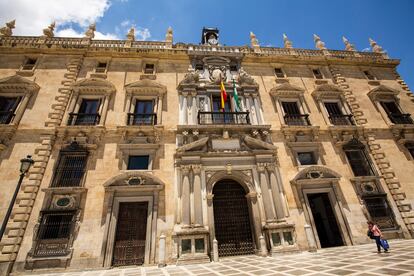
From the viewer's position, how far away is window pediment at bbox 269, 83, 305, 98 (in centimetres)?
1370

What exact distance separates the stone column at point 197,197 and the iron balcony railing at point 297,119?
636 centimetres

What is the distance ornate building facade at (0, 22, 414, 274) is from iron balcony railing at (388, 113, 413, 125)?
0.08 meters

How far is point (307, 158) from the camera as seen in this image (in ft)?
38.9

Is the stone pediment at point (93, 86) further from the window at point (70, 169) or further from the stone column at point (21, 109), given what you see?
the window at point (70, 169)

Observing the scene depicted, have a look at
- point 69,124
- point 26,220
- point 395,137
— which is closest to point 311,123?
point 395,137

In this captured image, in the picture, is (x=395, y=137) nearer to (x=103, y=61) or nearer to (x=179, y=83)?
(x=179, y=83)

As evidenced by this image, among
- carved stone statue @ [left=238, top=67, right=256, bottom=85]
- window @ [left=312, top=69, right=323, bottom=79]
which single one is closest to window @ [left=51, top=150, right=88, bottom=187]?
carved stone statue @ [left=238, top=67, right=256, bottom=85]

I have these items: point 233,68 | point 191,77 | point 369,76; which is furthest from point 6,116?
point 369,76

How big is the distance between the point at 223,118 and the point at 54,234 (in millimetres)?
9548

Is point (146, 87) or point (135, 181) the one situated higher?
point (146, 87)

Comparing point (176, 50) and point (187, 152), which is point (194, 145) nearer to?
point (187, 152)

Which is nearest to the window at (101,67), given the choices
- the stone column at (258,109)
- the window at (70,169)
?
the window at (70,169)

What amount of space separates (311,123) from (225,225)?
794 cm

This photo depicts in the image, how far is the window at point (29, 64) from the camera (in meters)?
12.9
